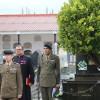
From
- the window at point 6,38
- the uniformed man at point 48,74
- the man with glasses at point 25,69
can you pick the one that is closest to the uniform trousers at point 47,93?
the uniformed man at point 48,74

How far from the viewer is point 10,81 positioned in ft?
17.6

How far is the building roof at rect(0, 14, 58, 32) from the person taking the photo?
2280 cm

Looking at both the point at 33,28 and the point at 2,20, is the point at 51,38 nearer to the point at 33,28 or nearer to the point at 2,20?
the point at 33,28

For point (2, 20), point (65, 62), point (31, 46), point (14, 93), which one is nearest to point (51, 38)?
point (31, 46)

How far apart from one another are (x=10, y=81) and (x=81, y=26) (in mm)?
3024

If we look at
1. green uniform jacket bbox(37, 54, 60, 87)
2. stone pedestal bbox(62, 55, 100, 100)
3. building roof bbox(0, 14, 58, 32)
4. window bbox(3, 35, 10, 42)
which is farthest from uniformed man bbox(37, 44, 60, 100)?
window bbox(3, 35, 10, 42)

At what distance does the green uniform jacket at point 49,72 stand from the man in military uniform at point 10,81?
1.22 meters

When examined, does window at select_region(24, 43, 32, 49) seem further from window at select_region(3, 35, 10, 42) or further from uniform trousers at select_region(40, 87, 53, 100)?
uniform trousers at select_region(40, 87, 53, 100)

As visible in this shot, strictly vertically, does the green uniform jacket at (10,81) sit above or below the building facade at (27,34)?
below

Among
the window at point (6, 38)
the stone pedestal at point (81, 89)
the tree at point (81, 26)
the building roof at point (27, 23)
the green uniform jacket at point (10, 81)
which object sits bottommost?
the stone pedestal at point (81, 89)

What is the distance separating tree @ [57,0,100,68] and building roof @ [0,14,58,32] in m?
14.0

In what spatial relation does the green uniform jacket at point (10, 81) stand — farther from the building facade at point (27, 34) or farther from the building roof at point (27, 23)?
the building facade at point (27, 34)

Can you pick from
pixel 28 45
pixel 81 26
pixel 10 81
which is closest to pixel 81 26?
pixel 81 26

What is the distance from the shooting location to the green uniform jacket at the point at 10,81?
5344mm
